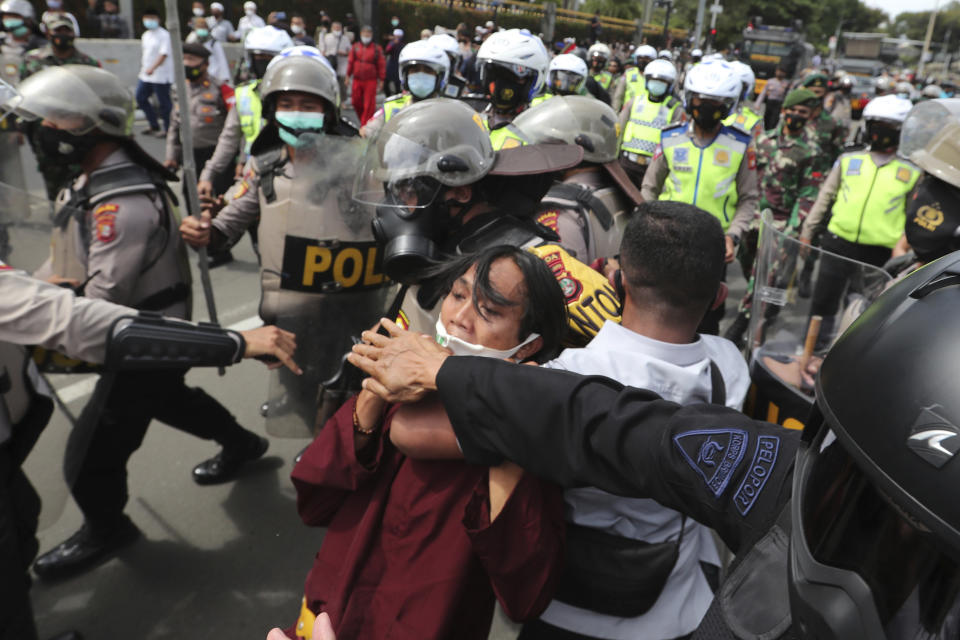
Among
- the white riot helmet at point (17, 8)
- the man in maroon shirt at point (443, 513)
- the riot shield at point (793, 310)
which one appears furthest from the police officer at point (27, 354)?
the white riot helmet at point (17, 8)

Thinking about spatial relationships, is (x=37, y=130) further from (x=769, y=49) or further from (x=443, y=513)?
(x=769, y=49)

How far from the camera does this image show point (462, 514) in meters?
1.37

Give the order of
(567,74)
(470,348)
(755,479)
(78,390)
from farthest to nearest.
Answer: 1. (567,74)
2. (78,390)
3. (470,348)
4. (755,479)

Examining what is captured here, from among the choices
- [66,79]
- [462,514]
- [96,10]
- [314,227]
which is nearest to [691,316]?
[462,514]

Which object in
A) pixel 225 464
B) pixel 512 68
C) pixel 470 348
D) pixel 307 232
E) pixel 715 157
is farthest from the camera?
pixel 715 157

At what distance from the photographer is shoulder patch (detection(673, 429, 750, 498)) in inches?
41.4

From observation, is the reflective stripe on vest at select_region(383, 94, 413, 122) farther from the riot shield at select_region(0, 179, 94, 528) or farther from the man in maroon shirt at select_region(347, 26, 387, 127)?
the man in maroon shirt at select_region(347, 26, 387, 127)

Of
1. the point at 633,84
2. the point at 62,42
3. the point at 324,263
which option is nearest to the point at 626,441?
the point at 324,263

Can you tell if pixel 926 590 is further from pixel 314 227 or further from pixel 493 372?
pixel 314 227

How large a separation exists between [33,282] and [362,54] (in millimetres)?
11751

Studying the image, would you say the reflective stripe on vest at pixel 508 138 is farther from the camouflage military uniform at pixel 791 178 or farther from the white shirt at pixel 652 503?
the camouflage military uniform at pixel 791 178

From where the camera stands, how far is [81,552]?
2.79 m

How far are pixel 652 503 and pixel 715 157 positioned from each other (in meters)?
3.36

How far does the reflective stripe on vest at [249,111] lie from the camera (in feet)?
16.7
